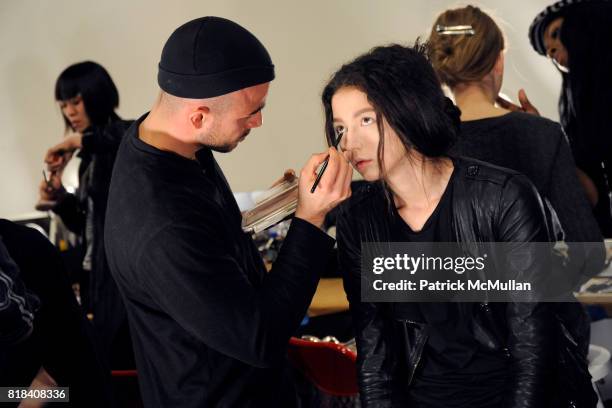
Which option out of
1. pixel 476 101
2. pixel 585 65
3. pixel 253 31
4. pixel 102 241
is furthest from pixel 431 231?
pixel 253 31

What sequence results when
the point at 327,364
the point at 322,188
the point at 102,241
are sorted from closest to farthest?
the point at 322,188 < the point at 327,364 < the point at 102,241

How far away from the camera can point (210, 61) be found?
48.9 inches

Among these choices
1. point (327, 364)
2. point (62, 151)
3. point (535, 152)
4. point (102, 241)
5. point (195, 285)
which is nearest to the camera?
point (195, 285)

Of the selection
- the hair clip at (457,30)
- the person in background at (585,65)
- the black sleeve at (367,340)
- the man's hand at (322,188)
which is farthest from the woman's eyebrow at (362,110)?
the person in background at (585,65)

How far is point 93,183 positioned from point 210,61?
1.72 metres

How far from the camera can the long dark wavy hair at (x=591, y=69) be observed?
200 cm

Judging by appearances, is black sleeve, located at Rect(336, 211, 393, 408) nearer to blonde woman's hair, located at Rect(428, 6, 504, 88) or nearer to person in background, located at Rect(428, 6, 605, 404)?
person in background, located at Rect(428, 6, 605, 404)

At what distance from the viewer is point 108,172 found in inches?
111

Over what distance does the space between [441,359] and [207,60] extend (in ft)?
2.28

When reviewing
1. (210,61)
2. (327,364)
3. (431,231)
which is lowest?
(327,364)

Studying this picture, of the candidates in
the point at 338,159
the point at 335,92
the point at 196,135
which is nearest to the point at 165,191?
the point at 196,135

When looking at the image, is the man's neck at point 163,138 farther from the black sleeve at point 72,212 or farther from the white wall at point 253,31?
the white wall at point 253,31

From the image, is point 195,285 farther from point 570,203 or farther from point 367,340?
point 570,203

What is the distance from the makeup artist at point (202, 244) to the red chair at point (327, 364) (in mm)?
585
